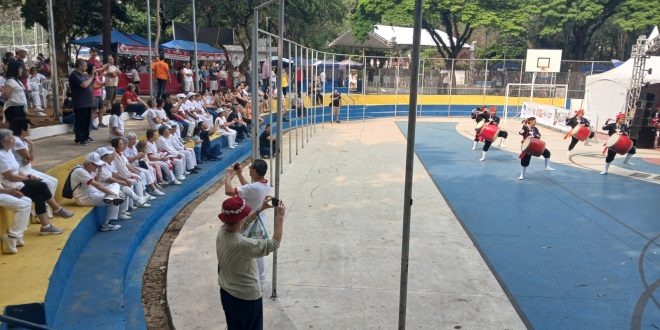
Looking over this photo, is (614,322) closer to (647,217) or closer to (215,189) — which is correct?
(647,217)

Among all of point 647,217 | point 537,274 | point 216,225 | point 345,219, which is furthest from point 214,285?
point 647,217

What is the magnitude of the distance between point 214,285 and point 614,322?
4.64m

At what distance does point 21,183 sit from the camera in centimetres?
661

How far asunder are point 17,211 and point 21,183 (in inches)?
24.4

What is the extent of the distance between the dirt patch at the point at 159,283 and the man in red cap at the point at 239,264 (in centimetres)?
159

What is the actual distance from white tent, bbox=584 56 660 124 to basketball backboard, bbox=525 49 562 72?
2.95 meters

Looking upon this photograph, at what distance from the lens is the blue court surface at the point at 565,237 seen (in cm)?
632

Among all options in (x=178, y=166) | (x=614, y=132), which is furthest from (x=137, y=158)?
(x=614, y=132)

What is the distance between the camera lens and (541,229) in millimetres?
9352

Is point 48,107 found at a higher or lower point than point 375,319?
higher

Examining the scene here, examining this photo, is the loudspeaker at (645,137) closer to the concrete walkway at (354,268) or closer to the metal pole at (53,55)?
the concrete walkway at (354,268)

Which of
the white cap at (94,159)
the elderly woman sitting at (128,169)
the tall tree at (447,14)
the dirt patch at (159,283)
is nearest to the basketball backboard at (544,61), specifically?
the tall tree at (447,14)

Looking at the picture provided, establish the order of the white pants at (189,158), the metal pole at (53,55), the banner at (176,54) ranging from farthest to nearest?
1. the banner at (176,54)
2. the metal pole at (53,55)
3. the white pants at (189,158)

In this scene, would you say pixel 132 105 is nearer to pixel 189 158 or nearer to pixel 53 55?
pixel 53 55
